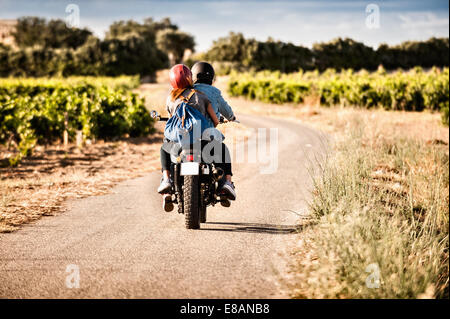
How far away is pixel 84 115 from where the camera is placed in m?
13.5

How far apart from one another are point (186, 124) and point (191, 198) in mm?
937

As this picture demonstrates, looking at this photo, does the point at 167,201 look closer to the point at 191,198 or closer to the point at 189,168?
the point at 191,198

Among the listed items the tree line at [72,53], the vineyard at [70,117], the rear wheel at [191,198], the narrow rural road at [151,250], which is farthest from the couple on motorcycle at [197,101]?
the tree line at [72,53]

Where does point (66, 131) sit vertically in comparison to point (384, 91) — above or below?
below

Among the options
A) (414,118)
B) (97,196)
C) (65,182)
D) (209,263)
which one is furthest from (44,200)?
(414,118)

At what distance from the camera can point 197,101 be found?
5.30m

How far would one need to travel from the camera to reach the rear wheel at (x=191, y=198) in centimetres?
508

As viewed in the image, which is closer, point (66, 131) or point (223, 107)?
point (223, 107)

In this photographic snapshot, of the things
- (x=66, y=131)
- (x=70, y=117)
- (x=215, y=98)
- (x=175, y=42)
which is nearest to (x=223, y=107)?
(x=215, y=98)

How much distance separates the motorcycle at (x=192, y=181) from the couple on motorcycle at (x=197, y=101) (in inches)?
4.2

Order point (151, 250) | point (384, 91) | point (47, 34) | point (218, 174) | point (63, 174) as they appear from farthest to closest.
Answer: point (47, 34), point (384, 91), point (63, 174), point (218, 174), point (151, 250)

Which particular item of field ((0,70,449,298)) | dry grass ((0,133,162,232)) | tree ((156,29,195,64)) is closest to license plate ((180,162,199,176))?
field ((0,70,449,298))

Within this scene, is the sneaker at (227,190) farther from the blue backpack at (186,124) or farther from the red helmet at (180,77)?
the red helmet at (180,77)
